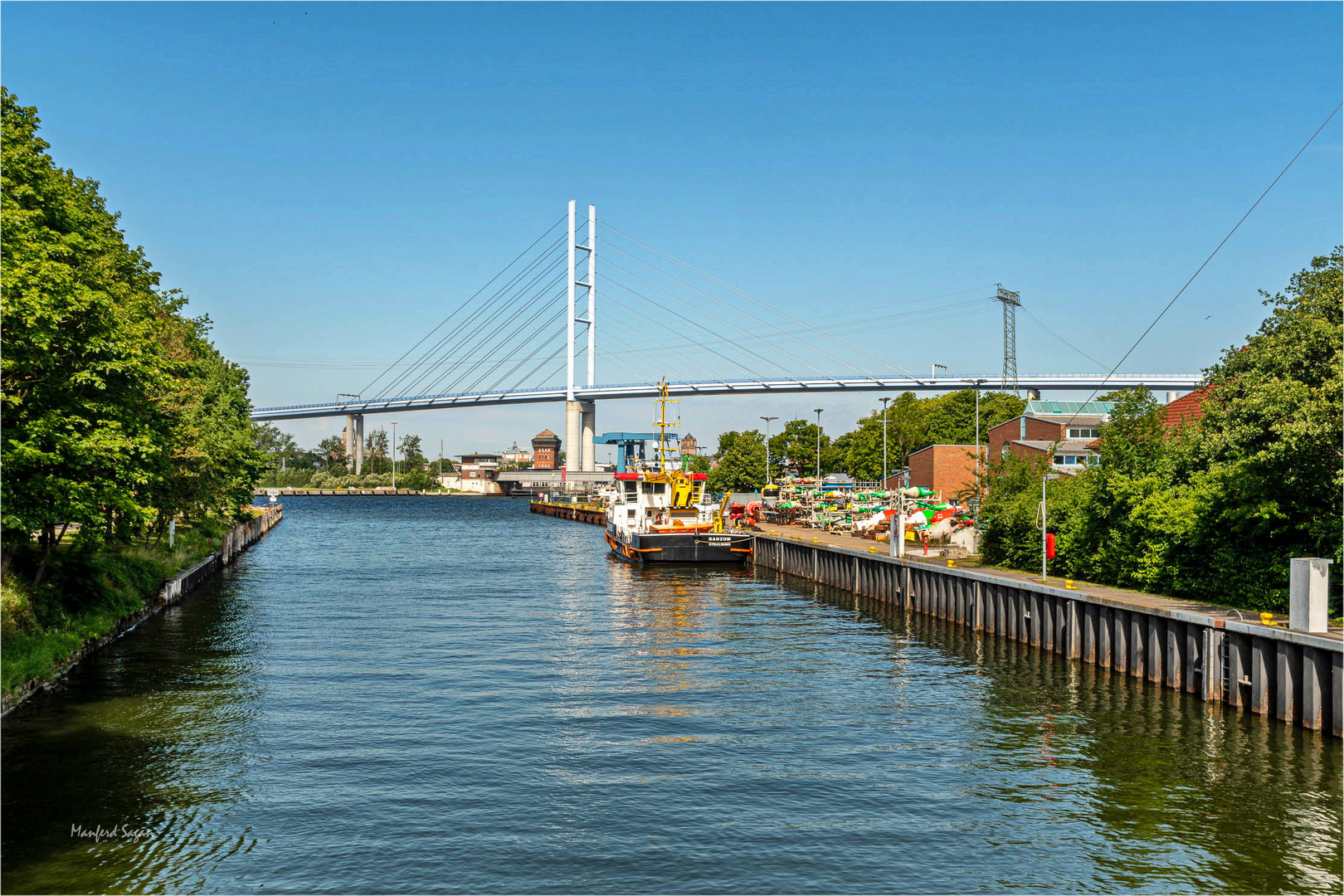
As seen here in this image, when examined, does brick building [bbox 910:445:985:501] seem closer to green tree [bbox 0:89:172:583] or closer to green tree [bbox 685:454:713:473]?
green tree [bbox 685:454:713:473]

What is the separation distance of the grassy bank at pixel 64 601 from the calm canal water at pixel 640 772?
1.04 m

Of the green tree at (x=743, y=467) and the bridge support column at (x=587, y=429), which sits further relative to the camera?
the bridge support column at (x=587, y=429)

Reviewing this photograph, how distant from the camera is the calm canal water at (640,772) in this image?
53.2ft

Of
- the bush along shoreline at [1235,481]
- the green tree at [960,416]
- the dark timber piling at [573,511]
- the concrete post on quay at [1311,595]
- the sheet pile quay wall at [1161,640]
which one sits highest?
the green tree at [960,416]

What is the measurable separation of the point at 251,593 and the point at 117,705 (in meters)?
26.7

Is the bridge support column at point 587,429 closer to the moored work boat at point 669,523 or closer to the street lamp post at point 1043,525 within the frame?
the moored work boat at point 669,523

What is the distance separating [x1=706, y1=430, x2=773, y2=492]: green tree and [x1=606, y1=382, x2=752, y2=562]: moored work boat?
84472 millimetres

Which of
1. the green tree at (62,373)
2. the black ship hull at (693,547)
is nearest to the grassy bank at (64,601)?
the green tree at (62,373)

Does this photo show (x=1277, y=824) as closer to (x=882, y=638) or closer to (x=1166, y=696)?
(x=1166, y=696)

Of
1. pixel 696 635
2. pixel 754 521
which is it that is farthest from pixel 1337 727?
pixel 754 521

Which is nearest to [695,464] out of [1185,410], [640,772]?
[1185,410]

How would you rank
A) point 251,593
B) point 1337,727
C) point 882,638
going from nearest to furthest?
point 1337,727
point 882,638
point 251,593

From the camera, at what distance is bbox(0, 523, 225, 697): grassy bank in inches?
1011

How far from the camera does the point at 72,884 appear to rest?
50.1ft
